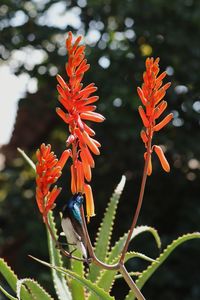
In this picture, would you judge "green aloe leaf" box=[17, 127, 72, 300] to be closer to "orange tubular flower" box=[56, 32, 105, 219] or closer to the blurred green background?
"orange tubular flower" box=[56, 32, 105, 219]

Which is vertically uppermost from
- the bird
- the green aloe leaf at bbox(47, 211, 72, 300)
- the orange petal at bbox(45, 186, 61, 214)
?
the orange petal at bbox(45, 186, 61, 214)

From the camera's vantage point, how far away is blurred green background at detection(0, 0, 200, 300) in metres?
3.31

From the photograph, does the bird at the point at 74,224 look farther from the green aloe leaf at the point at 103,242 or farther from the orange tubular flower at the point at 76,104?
the green aloe leaf at the point at 103,242

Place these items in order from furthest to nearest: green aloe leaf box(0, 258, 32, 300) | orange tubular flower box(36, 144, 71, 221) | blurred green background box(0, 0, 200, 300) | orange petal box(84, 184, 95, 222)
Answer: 1. blurred green background box(0, 0, 200, 300)
2. green aloe leaf box(0, 258, 32, 300)
3. orange petal box(84, 184, 95, 222)
4. orange tubular flower box(36, 144, 71, 221)

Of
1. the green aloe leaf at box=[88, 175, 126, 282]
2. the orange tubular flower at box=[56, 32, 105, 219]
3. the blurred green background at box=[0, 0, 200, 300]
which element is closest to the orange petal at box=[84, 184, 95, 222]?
the orange tubular flower at box=[56, 32, 105, 219]

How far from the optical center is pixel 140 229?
1.74 metres

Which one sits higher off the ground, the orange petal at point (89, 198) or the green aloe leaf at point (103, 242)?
the orange petal at point (89, 198)

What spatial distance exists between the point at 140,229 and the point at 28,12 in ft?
6.69

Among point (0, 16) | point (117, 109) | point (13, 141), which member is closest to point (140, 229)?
point (117, 109)

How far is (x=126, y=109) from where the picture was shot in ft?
10.9

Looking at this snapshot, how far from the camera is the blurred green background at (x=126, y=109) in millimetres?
3309

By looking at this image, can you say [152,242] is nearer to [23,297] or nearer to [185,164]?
[185,164]

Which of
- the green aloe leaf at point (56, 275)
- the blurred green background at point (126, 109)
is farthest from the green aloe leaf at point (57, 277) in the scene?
the blurred green background at point (126, 109)

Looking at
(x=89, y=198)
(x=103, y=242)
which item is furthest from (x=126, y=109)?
(x=89, y=198)
